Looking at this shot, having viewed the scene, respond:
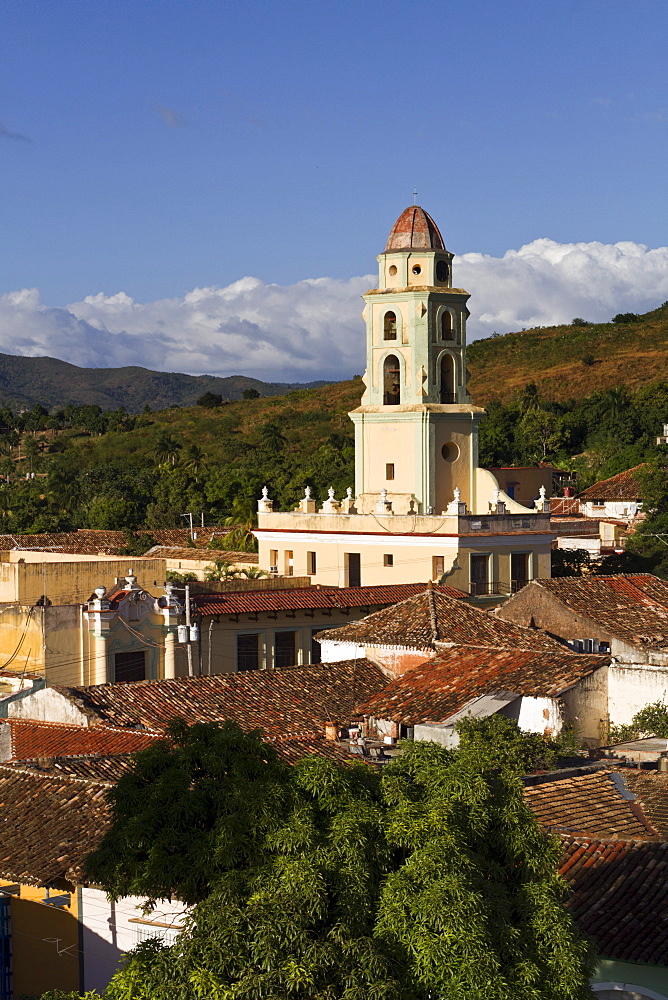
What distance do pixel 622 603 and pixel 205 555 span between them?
17.8 m

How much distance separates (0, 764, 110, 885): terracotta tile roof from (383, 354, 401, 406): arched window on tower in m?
26.7

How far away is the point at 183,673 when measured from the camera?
97.6 ft

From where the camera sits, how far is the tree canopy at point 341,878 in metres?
9.10

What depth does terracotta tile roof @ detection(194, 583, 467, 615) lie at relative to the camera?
3148 centimetres

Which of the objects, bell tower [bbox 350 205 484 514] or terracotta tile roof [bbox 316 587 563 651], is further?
bell tower [bbox 350 205 484 514]

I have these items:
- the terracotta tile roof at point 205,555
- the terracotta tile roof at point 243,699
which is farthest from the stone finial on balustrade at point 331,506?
the terracotta tile roof at point 243,699

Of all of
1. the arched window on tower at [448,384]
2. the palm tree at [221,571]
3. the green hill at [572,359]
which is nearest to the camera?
the arched window on tower at [448,384]

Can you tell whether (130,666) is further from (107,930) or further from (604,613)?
(107,930)

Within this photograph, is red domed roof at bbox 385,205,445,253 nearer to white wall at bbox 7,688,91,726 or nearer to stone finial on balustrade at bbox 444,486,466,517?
stone finial on balustrade at bbox 444,486,466,517

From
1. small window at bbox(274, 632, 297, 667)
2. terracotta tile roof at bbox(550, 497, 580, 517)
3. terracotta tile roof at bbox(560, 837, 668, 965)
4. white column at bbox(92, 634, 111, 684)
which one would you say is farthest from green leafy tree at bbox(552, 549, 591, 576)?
terracotta tile roof at bbox(560, 837, 668, 965)

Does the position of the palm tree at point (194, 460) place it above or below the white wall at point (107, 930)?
above

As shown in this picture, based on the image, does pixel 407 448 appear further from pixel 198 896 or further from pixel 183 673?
pixel 198 896

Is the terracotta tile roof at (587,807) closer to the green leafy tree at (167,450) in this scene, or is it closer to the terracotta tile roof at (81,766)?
the terracotta tile roof at (81,766)

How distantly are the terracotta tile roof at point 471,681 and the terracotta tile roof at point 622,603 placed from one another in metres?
4.81
